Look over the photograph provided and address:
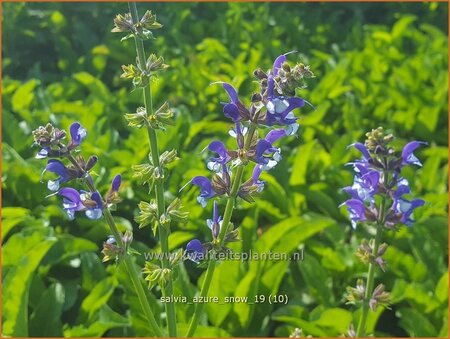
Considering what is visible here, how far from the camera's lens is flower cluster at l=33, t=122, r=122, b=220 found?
6.12 feet

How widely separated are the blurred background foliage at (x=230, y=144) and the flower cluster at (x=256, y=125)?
289 mm

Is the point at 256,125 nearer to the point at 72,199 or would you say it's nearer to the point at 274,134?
the point at 274,134

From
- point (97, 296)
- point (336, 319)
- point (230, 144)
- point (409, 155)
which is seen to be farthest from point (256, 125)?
point (230, 144)

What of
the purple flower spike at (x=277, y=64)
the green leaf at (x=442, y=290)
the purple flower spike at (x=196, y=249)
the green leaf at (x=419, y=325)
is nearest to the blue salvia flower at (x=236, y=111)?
the purple flower spike at (x=277, y=64)

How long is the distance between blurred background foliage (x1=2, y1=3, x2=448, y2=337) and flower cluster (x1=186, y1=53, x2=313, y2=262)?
0.29m

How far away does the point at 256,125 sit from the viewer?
1.81 meters

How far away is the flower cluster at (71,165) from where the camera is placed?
1.87m

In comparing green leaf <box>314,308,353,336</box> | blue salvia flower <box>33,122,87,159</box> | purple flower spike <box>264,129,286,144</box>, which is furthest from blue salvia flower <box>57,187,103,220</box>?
green leaf <box>314,308,353,336</box>

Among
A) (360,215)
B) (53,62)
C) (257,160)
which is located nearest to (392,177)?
(360,215)

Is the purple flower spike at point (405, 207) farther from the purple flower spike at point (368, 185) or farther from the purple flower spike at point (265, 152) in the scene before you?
the purple flower spike at point (265, 152)

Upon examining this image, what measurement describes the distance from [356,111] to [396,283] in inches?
82.4

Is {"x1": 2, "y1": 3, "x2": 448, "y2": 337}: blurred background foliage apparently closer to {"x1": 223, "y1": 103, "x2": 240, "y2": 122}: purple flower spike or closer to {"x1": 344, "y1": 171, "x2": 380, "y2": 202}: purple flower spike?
{"x1": 223, "y1": 103, "x2": 240, "y2": 122}: purple flower spike

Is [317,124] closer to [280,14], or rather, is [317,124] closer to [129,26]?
[280,14]

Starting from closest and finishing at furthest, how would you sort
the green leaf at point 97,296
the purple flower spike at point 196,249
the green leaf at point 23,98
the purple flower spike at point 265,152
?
the purple flower spike at point 265,152, the purple flower spike at point 196,249, the green leaf at point 97,296, the green leaf at point 23,98
